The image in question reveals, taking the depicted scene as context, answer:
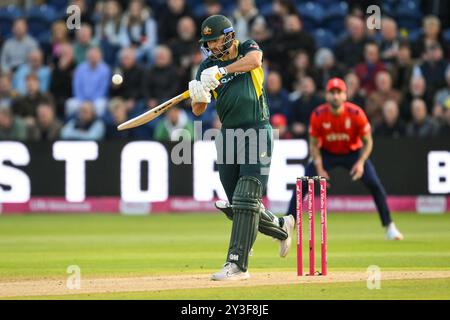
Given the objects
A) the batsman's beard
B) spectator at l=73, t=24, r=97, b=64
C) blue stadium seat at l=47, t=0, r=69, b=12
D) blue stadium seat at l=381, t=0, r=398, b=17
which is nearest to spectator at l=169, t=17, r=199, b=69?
spectator at l=73, t=24, r=97, b=64

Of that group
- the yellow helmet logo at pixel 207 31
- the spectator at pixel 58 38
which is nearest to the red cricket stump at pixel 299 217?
the yellow helmet logo at pixel 207 31

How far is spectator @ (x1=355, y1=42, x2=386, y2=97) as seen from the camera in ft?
62.0

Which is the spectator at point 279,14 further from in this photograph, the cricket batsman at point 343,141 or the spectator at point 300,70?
the cricket batsman at point 343,141

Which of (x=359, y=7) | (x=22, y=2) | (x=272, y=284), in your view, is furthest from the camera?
(x=22, y=2)

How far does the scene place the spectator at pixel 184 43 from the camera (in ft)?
64.5

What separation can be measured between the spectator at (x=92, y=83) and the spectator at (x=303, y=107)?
3320 millimetres

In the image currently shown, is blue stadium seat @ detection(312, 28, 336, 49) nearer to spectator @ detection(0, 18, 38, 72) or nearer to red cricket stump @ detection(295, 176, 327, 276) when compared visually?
spectator @ detection(0, 18, 38, 72)

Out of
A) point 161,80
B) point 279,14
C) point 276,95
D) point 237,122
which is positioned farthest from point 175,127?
point 237,122

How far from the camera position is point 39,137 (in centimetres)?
1898

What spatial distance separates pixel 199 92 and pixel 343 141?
5200mm

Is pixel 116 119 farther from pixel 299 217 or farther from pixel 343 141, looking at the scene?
pixel 299 217
